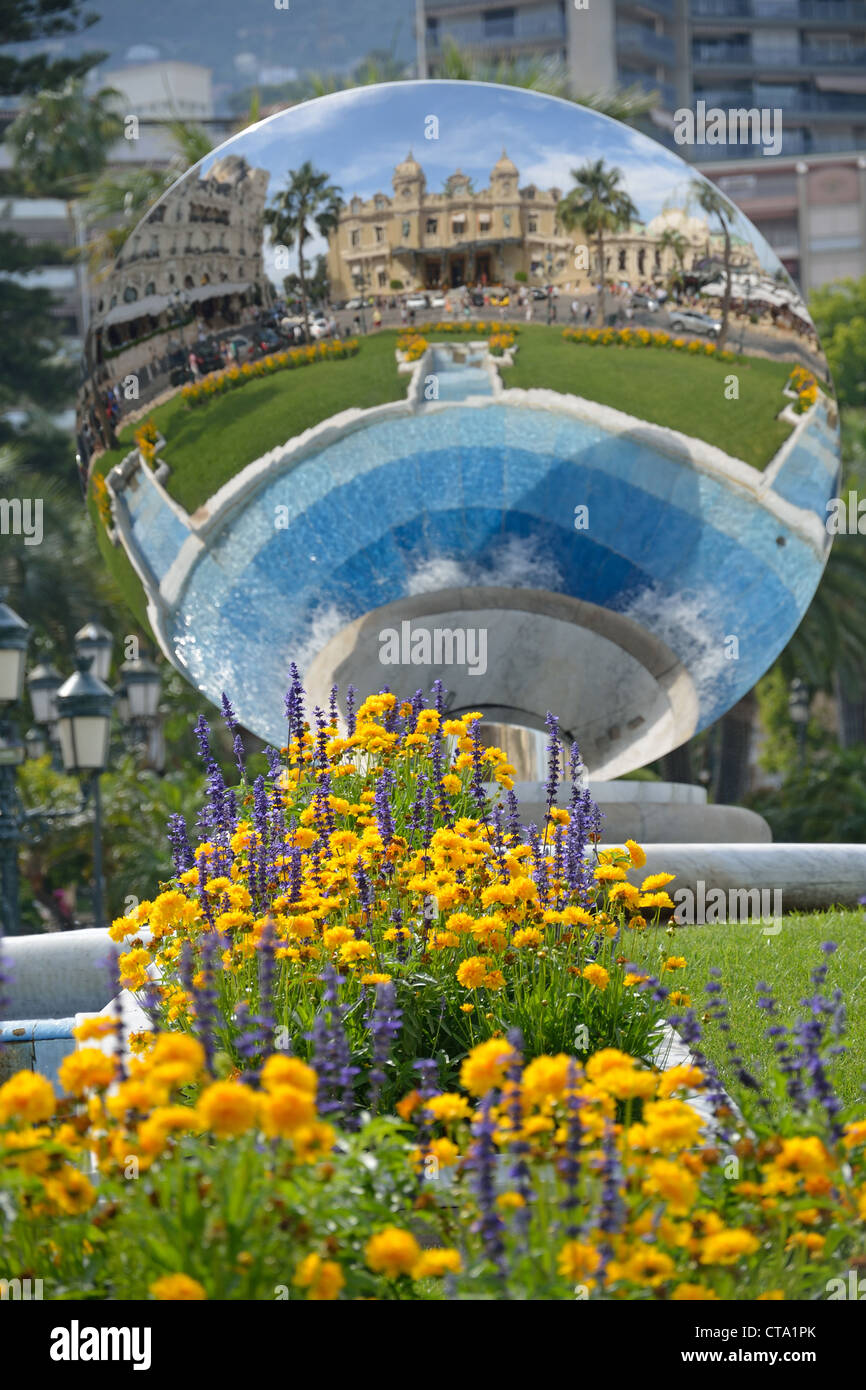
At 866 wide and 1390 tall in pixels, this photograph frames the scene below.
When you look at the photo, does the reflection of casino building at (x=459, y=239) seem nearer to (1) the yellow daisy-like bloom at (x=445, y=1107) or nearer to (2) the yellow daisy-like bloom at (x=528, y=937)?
(2) the yellow daisy-like bloom at (x=528, y=937)

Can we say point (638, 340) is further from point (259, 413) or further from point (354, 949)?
point (354, 949)

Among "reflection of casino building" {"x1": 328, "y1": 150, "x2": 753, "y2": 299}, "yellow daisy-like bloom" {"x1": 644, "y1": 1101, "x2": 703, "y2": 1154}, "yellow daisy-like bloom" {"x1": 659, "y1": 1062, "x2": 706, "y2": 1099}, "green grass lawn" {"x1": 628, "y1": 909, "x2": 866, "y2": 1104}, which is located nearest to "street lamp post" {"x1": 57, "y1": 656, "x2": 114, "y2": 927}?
"reflection of casino building" {"x1": 328, "y1": 150, "x2": 753, "y2": 299}

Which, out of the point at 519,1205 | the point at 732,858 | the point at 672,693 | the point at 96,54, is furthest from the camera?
the point at 96,54

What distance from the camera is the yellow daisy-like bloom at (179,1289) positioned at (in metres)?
2.62

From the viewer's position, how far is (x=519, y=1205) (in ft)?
9.52

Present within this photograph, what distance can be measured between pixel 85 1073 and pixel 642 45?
2995 inches

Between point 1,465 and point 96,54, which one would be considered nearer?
point 1,465

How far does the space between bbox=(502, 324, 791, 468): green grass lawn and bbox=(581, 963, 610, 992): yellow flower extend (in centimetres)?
444

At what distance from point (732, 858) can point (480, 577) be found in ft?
6.77

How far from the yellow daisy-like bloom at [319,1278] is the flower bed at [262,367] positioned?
6220 millimetres

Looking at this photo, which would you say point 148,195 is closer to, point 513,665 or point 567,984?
point 513,665

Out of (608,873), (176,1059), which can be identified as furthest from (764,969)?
(176,1059)

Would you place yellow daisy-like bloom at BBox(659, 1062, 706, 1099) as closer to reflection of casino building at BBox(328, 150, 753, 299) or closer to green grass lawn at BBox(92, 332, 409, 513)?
green grass lawn at BBox(92, 332, 409, 513)
